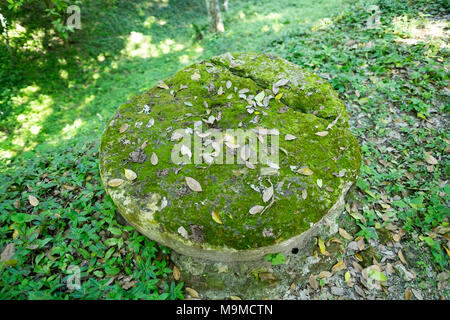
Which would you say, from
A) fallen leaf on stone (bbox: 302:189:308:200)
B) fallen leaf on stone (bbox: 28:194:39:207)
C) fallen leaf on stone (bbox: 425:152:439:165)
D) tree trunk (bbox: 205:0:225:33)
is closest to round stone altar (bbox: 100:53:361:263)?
fallen leaf on stone (bbox: 302:189:308:200)

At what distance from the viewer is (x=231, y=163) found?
7.27 ft

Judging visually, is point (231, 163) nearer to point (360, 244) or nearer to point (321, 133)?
point (321, 133)

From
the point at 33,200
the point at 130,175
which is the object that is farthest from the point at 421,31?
the point at 33,200

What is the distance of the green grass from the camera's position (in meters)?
2.21

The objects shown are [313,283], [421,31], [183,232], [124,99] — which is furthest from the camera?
[124,99]

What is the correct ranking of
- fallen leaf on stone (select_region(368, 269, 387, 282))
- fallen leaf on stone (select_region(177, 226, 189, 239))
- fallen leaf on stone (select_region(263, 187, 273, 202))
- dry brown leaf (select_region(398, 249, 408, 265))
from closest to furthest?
fallen leaf on stone (select_region(177, 226, 189, 239))
fallen leaf on stone (select_region(263, 187, 273, 202))
fallen leaf on stone (select_region(368, 269, 387, 282))
dry brown leaf (select_region(398, 249, 408, 265))

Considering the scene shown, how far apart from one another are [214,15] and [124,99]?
148 inches

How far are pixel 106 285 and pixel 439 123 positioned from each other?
4.46 meters

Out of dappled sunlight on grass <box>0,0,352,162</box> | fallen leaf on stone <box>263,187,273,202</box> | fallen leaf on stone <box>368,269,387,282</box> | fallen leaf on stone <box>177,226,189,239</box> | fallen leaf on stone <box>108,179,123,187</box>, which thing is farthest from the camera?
dappled sunlight on grass <box>0,0,352,162</box>

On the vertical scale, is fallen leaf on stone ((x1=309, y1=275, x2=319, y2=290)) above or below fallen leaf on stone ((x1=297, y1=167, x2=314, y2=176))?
below

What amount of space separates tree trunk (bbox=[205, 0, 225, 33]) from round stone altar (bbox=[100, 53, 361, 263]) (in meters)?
5.03

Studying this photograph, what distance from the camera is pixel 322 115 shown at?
2.69 metres

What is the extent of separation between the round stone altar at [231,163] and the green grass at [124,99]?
21.4 inches

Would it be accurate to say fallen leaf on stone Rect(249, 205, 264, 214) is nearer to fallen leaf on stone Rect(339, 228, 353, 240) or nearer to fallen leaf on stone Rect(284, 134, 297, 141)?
fallen leaf on stone Rect(284, 134, 297, 141)
